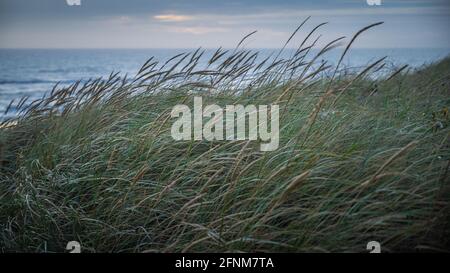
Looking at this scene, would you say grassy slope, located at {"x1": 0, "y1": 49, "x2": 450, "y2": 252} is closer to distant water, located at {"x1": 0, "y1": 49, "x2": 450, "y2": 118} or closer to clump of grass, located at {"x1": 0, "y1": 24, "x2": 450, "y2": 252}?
clump of grass, located at {"x1": 0, "y1": 24, "x2": 450, "y2": 252}

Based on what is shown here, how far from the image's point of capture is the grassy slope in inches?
69.4

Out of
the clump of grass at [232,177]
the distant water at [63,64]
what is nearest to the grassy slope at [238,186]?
the clump of grass at [232,177]

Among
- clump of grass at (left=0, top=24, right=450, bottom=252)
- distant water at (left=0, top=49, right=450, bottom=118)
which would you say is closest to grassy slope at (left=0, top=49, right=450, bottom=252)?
clump of grass at (left=0, top=24, right=450, bottom=252)

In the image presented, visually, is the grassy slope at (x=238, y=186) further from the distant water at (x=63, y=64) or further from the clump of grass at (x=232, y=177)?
the distant water at (x=63, y=64)

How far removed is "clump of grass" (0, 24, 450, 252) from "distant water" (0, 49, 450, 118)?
0.39 m

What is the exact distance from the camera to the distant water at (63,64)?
3186 mm

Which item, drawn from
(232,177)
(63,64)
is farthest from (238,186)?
(63,64)

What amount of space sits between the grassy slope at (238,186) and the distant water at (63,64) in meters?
0.56

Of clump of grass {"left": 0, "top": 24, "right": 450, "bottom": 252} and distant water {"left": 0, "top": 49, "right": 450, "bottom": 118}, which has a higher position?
distant water {"left": 0, "top": 49, "right": 450, "bottom": 118}

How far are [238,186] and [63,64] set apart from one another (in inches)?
885

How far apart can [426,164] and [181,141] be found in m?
1.21

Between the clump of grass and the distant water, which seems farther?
the distant water
